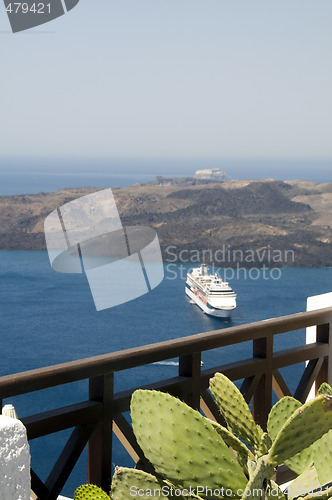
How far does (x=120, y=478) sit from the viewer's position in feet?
3.42

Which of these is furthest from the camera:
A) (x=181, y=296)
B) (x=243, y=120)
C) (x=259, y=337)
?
(x=243, y=120)

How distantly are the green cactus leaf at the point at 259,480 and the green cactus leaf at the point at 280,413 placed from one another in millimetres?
280

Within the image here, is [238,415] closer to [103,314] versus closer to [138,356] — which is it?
[138,356]

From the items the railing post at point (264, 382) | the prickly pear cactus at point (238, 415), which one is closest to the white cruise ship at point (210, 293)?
the railing post at point (264, 382)

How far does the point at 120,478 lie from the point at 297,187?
123 feet

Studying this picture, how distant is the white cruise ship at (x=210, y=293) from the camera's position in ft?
116

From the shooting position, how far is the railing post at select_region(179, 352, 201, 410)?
1452 millimetres

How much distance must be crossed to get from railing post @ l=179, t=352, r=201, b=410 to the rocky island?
3290 cm

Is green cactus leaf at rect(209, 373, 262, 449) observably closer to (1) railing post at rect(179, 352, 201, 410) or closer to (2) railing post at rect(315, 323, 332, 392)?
(1) railing post at rect(179, 352, 201, 410)

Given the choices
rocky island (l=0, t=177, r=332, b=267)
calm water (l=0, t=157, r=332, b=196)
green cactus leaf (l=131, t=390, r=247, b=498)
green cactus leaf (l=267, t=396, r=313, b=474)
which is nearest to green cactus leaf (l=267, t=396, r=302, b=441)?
green cactus leaf (l=267, t=396, r=313, b=474)

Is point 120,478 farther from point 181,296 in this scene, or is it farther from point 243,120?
point 243,120

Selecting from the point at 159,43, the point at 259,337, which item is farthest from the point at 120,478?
the point at 159,43

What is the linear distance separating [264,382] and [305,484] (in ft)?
1.78

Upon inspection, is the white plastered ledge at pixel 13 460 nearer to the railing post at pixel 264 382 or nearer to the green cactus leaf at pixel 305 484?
the green cactus leaf at pixel 305 484
